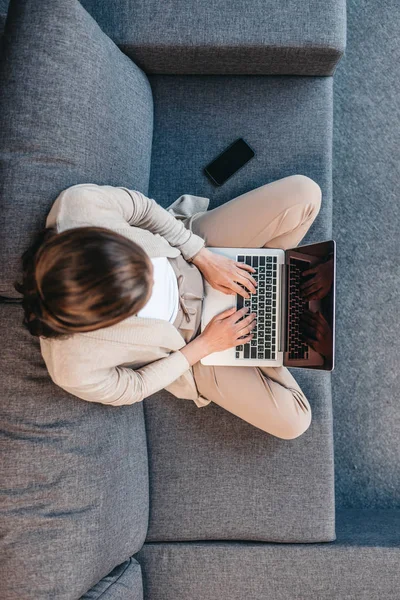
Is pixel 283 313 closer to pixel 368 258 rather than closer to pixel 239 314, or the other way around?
pixel 239 314

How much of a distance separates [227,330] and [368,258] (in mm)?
796

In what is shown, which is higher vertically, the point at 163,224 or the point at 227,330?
the point at 163,224

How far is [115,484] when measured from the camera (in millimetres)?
1325

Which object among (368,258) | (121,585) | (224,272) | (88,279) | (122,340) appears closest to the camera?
(88,279)

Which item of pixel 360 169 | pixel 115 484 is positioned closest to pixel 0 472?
pixel 115 484

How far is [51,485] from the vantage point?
122cm

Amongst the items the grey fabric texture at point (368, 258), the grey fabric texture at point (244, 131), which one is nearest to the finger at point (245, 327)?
the grey fabric texture at point (244, 131)

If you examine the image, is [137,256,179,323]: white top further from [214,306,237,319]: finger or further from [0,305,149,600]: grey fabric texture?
[0,305,149,600]: grey fabric texture

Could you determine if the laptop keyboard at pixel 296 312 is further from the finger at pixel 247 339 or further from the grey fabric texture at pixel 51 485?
the grey fabric texture at pixel 51 485

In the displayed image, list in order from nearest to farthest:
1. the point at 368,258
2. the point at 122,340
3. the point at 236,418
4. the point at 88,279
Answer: the point at 88,279
the point at 122,340
the point at 236,418
the point at 368,258

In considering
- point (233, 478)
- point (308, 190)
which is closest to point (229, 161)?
point (308, 190)

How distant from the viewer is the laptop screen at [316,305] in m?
1.36

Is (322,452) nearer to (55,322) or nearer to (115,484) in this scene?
(115,484)

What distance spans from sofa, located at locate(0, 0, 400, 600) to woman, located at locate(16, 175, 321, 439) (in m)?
0.12
